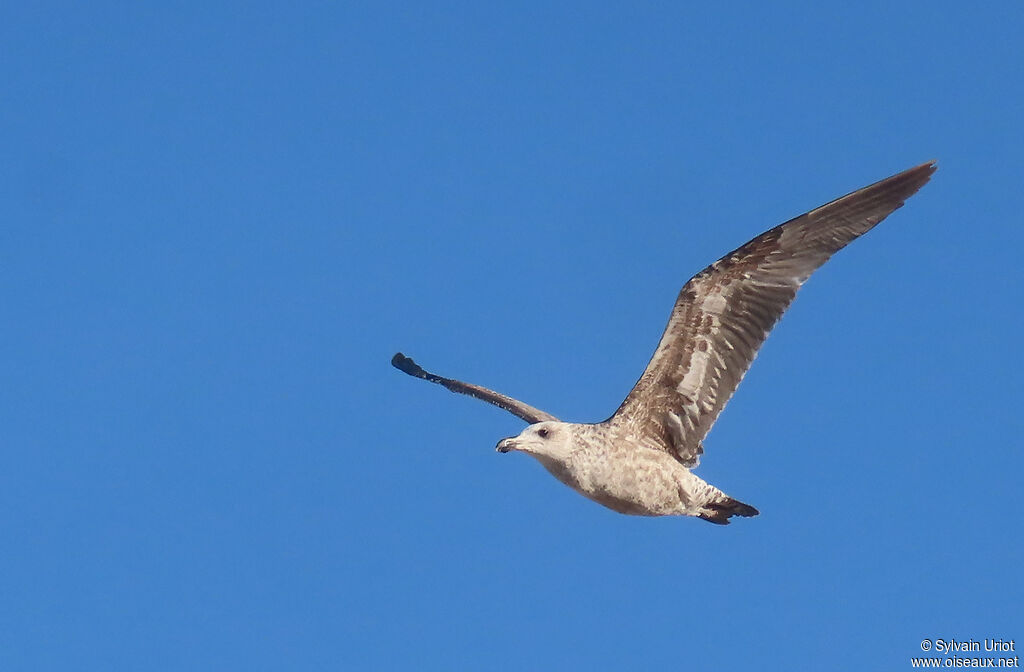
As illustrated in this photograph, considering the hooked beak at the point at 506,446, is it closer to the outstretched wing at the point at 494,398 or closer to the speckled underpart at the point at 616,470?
the speckled underpart at the point at 616,470

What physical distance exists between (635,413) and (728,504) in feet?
5.20

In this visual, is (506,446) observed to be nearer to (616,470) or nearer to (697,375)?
(616,470)

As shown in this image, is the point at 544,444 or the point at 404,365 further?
the point at 404,365

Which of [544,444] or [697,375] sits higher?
[697,375]

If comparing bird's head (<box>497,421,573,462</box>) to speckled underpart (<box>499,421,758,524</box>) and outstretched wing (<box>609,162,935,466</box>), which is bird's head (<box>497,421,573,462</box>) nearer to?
speckled underpart (<box>499,421,758,524</box>)

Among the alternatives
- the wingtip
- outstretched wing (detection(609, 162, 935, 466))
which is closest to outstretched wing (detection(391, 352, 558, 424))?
the wingtip

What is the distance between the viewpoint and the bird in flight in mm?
16203

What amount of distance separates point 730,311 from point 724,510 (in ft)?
8.09

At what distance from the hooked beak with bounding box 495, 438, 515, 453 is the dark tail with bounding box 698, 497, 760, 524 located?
263 cm

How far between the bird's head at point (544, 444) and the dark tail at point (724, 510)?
210 cm

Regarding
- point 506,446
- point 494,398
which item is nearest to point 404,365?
point 494,398

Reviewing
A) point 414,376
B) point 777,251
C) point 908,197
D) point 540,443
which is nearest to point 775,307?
point 777,251

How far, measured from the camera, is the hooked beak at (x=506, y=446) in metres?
16.1

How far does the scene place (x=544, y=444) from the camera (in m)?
16.2
